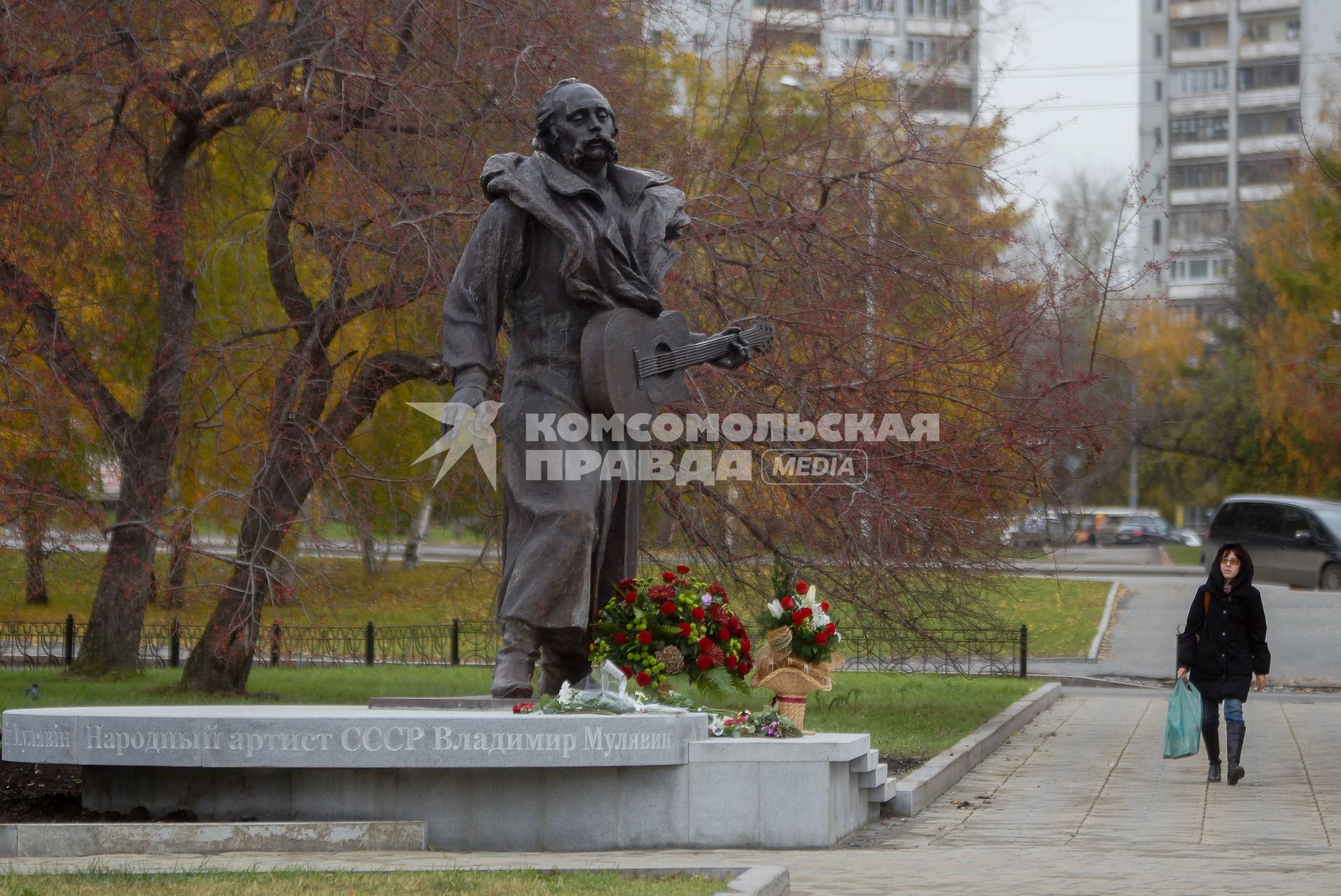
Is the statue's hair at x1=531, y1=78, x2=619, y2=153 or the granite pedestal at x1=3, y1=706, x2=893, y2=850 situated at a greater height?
the statue's hair at x1=531, y1=78, x2=619, y2=153

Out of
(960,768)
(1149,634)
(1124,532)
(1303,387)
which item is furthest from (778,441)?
(1124,532)

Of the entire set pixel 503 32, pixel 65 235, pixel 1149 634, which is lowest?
pixel 1149 634

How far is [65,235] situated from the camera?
14.1 meters

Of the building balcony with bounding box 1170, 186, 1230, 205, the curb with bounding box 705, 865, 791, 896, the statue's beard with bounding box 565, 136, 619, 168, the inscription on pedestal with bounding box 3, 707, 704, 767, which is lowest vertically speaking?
the curb with bounding box 705, 865, 791, 896

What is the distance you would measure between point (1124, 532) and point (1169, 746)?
164 ft

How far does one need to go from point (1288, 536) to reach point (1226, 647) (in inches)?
929

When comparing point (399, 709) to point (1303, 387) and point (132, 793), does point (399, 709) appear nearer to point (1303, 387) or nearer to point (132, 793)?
point (132, 793)

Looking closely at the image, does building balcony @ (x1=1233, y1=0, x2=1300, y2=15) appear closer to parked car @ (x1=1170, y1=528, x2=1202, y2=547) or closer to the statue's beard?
parked car @ (x1=1170, y1=528, x2=1202, y2=547)

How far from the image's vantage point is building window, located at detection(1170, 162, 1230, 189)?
8650 cm

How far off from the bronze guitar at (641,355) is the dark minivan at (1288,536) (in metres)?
26.2

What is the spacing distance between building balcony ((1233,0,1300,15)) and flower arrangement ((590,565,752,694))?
83230 millimetres

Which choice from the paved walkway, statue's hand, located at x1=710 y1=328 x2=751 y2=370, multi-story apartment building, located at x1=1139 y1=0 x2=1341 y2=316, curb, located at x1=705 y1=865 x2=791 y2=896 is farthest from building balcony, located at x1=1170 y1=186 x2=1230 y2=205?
curb, located at x1=705 y1=865 x2=791 y2=896

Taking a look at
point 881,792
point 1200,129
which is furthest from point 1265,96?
point 881,792

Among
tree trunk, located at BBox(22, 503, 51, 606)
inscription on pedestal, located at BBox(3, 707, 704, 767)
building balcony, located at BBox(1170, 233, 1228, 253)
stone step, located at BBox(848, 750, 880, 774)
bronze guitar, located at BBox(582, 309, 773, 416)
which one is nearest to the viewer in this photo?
inscription on pedestal, located at BBox(3, 707, 704, 767)
